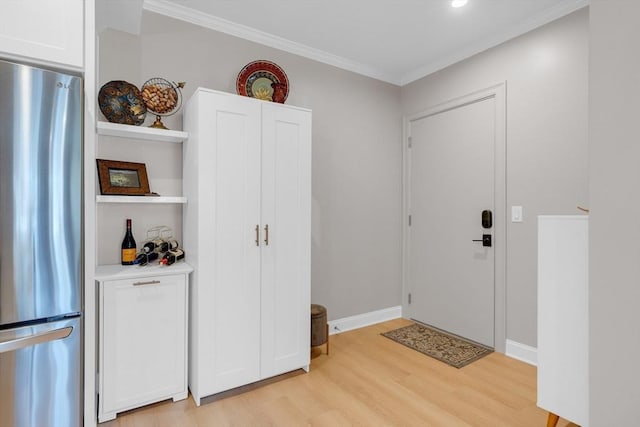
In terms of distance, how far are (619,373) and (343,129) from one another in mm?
2703

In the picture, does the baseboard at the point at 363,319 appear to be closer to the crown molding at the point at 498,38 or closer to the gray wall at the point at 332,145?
the gray wall at the point at 332,145

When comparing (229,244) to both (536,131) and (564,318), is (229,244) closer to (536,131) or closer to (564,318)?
(564,318)

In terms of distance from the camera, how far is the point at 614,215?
133cm

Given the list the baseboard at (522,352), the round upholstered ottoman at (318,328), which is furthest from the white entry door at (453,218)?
the round upholstered ottoman at (318,328)

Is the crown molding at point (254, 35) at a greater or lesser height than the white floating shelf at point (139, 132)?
greater

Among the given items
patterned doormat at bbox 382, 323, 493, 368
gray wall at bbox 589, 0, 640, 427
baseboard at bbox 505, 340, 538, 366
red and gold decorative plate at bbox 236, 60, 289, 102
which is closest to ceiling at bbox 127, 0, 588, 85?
red and gold decorative plate at bbox 236, 60, 289, 102

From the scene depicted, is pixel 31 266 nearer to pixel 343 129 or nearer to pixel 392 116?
pixel 343 129

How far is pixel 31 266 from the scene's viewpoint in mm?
1299

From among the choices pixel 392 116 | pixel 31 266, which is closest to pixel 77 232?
pixel 31 266

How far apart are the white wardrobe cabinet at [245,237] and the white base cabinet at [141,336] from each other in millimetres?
102

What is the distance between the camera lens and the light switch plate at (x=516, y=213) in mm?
2775

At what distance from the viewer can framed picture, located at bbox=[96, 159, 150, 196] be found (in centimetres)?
216

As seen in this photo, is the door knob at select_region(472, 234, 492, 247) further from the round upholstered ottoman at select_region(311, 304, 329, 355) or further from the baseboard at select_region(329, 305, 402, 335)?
the round upholstered ottoman at select_region(311, 304, 329, 355)

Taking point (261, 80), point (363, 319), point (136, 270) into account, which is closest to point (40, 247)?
point (136, 270)
